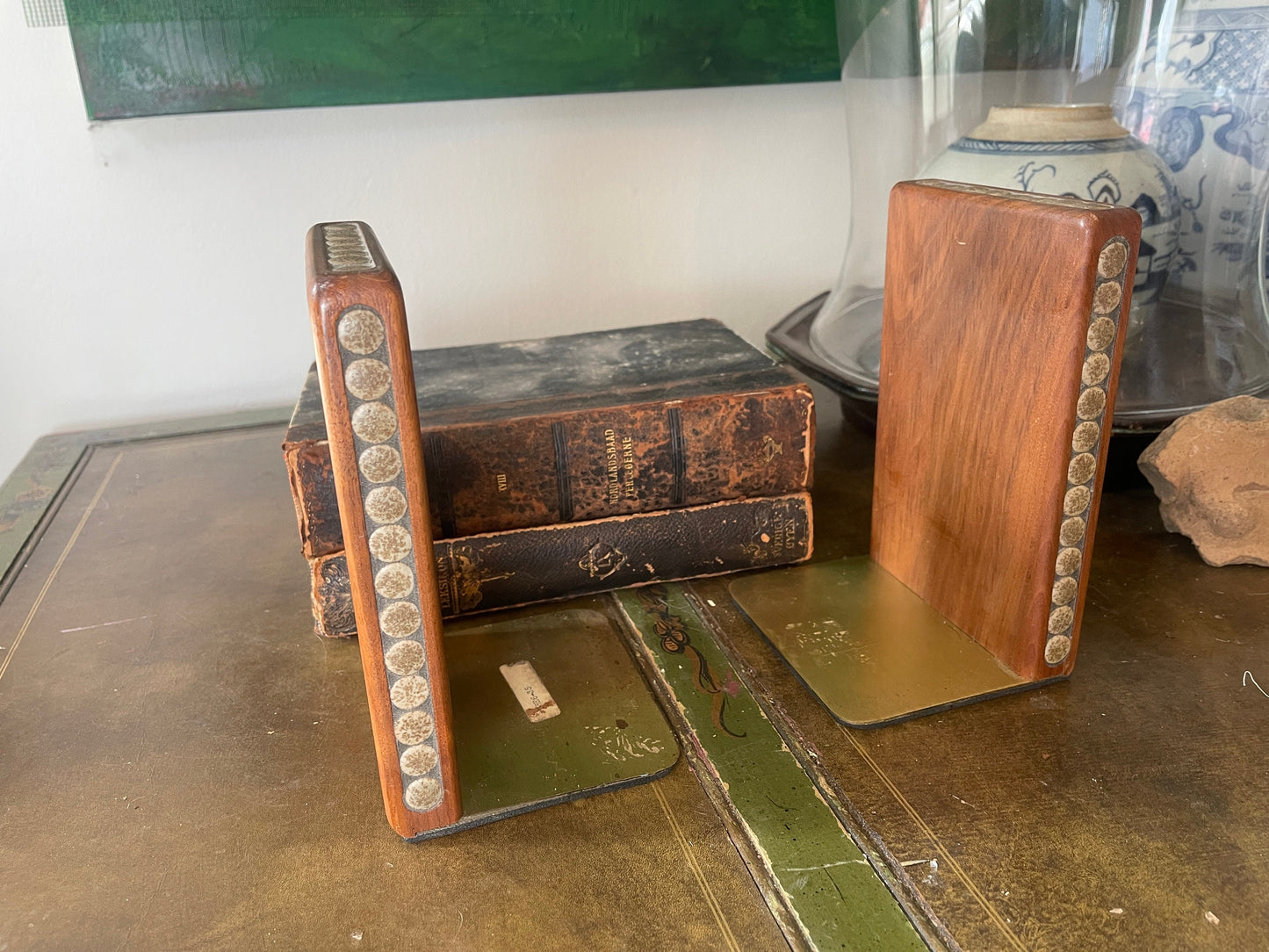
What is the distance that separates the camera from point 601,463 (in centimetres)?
66

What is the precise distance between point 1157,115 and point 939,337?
1.21 feet

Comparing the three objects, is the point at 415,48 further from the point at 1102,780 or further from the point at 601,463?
the point at 1102,780

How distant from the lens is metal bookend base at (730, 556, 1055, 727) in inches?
22.3

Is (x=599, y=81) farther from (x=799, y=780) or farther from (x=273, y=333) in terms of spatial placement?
(x=799, y=780)

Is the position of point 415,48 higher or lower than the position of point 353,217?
higher

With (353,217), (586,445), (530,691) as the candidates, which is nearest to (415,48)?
(353,217)

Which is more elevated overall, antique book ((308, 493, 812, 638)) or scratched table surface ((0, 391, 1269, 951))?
antique book ((308, 493, 812, 638))

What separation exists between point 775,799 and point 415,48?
0.78 m

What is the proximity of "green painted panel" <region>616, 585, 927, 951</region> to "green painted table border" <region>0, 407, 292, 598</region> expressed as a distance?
0.51 m

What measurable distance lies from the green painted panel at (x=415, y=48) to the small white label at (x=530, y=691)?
2.03ft

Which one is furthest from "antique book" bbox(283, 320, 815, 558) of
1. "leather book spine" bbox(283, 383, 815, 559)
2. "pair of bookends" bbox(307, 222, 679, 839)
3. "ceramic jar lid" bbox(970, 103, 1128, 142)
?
"ceramic jar lid" bbox(970, 103, 1128, 142)

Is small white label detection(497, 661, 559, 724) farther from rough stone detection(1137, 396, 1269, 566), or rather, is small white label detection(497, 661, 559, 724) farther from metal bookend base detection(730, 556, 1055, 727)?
rough stone detection(1137, 396, 1269, 566)

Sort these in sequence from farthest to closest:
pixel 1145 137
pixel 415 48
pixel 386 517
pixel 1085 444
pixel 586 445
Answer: pixel 415 48 → pixel 1145 137 → pixel 586 445 → pixel 1085 444 → pixel 386 517

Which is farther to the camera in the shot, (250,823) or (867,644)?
(867,644)
